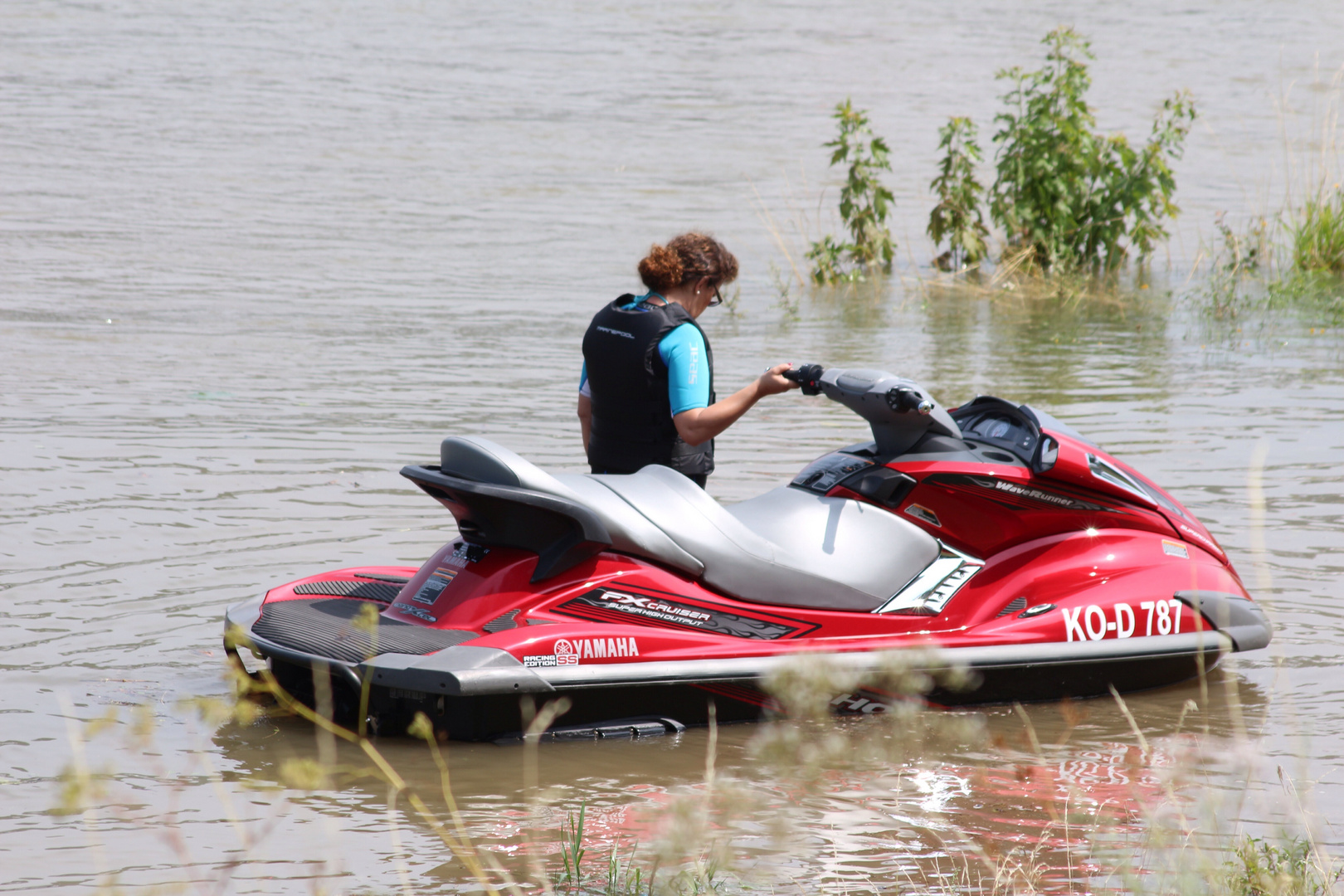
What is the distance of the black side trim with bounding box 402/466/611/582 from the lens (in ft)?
14.0

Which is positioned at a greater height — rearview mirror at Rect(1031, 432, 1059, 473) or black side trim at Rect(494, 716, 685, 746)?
rearview mirror at Rect(1031, 432, 1059, 473)

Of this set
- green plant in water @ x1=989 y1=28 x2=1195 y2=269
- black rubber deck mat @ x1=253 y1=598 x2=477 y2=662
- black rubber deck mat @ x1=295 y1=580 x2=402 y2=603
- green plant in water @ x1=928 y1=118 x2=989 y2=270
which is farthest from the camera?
green plant in water @ x1=928 y1=118 x2=989 y2=270

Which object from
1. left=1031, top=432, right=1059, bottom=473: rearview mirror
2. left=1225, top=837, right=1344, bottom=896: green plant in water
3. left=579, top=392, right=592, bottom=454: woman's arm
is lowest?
left=1225, top=837, right=1344, bottom=896: green plant in water

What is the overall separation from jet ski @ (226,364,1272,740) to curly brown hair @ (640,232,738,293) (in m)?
0.68

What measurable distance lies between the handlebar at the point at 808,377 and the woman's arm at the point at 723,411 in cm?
2

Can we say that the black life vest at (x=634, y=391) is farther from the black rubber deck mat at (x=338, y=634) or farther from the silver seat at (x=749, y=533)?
the black rubber deck mat at (x=338, y=634)

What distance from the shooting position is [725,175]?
20625mm

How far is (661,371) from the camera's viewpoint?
494cm

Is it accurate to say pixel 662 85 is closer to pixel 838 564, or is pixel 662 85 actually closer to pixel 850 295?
pixel 850 295

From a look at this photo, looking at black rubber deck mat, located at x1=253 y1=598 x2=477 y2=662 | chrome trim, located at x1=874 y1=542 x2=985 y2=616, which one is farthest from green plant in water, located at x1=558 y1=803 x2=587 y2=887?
chrome trim, located at x1=874 y1=542 x2=985 y2=616

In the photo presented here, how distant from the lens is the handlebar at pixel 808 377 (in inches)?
179

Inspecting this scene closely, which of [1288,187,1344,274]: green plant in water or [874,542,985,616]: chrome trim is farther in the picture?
[1288,187,1344,274]: green plant in water

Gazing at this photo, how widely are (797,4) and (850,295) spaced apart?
2332cm

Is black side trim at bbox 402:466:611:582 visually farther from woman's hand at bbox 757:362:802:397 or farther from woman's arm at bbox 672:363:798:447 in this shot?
woman's hand at bbox 757:362:802:397
